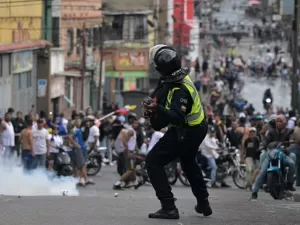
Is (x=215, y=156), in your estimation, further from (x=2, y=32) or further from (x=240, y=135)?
(x=2, y=32)

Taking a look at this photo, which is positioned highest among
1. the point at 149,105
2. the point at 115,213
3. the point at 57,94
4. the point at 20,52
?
the point at 149,105

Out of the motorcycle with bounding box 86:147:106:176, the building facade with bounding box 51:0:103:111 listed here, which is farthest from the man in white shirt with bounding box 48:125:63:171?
the building facade with bounding box 51:0:103:111

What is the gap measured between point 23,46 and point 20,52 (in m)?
0.30

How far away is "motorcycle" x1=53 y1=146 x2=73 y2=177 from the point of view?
2533cm

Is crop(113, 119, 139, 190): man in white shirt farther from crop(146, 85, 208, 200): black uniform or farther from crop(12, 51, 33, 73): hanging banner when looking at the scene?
crop(12, 51, 33, 73): hanging banner

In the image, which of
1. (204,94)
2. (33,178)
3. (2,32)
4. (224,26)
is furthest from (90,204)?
(224,26)

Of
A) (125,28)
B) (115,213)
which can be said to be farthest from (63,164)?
(125,28)

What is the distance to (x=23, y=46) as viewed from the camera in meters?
44.0

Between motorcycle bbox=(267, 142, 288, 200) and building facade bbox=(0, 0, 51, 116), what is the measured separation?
20.8 m

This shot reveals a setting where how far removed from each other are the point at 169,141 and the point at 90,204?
190 centimetres

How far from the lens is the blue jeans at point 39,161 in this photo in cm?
2564

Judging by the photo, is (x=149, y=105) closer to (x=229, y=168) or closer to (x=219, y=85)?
(x=229, y=168)

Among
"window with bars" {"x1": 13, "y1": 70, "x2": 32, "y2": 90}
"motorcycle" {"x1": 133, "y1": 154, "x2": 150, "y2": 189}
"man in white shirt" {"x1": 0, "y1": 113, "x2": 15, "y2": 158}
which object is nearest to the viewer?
"motorcycle" {"x1": 133, "y1": 154, "x2": 150, "y2": 189}

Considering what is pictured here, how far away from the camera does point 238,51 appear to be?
131625 mm
